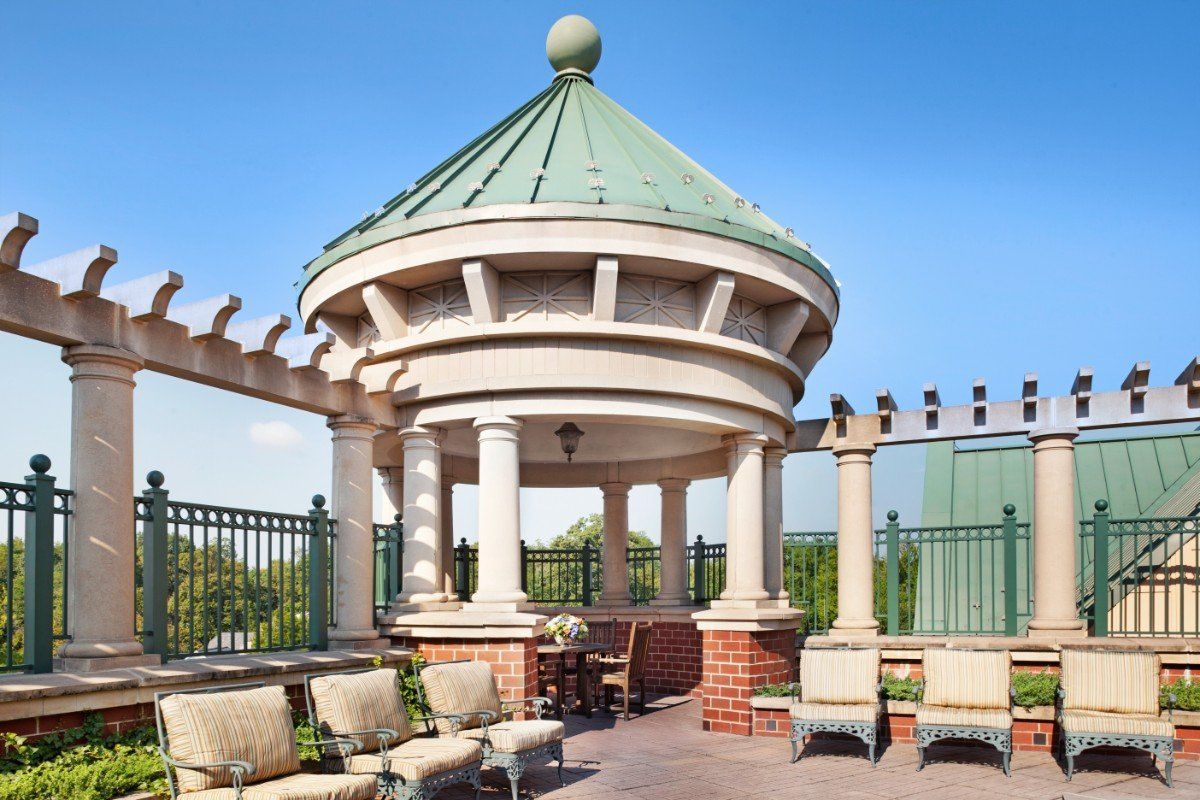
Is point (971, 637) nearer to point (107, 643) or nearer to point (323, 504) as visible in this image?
point (323, 504)

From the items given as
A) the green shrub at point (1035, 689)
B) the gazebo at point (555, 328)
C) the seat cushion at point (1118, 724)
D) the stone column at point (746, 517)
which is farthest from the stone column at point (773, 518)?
the seat cushion at point (1118, 724)

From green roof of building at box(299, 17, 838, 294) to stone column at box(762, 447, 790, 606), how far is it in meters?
2.34

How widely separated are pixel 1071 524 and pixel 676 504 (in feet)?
20.2

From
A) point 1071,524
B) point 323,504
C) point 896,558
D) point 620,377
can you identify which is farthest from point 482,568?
point 1071,524

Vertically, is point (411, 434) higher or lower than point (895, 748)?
higher

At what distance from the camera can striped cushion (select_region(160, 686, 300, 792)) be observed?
6.46 metres

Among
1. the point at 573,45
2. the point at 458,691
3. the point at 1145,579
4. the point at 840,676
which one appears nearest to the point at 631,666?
the point at 840,676

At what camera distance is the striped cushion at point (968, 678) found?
9914mm

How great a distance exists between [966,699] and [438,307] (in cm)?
681

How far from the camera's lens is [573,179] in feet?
39.1

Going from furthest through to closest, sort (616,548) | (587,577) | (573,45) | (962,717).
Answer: (587,577), (616,548), (573,45), (962,717)

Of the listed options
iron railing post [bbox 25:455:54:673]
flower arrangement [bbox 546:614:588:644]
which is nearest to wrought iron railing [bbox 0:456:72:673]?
iron railing post [bbox 25:455:54:673]

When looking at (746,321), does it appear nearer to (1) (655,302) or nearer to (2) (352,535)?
(1) (655,302)

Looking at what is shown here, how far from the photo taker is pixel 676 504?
54.7 ft
